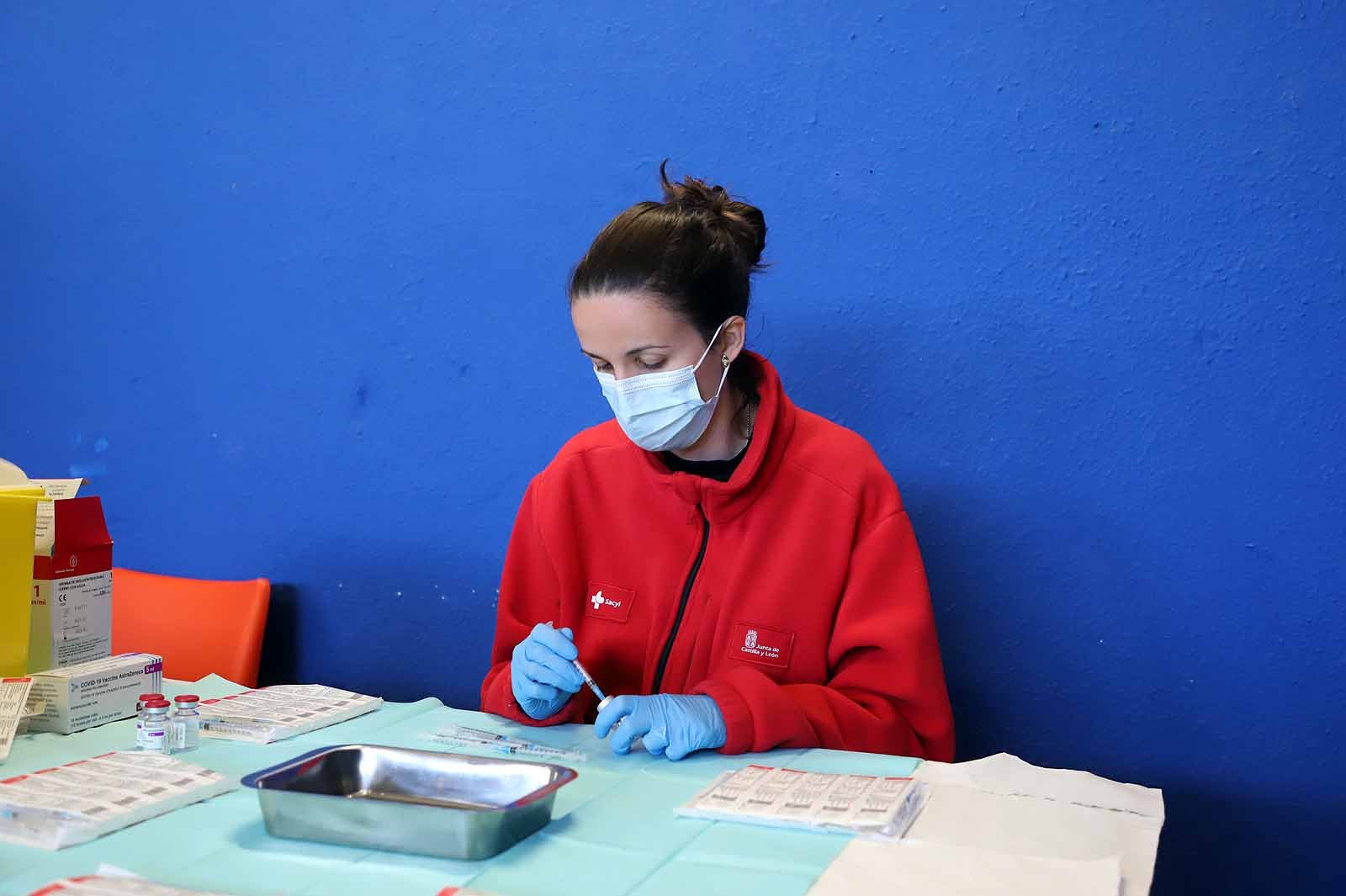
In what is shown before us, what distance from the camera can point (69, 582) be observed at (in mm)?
1502


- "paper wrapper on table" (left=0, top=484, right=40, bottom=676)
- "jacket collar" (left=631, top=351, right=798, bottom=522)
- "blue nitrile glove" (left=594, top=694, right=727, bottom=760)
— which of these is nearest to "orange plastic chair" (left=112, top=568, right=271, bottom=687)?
"paper wrapper on table" (left=0, top=484, right=40, bottom=676)

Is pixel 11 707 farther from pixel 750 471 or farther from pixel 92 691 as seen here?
pixel 750 471

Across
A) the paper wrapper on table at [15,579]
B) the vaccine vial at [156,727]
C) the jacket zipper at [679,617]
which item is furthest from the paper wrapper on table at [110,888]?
the jacket zipper at [679,617]

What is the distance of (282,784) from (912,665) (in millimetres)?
790

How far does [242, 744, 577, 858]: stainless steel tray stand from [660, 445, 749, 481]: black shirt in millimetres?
638

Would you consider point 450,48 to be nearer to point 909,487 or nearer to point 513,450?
point 513,450

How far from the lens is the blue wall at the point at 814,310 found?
1.64 meters

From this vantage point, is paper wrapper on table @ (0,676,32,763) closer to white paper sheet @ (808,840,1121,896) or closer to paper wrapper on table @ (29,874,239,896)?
paper wrapper on table @ (29,874,239,896)

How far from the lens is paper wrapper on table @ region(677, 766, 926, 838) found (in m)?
1.02

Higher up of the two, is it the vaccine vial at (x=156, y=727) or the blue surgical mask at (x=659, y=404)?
the blue surgical mask at (x=659, y=404)

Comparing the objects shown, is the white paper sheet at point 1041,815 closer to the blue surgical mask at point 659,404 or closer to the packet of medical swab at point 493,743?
the packet of medical swab at point 493,743

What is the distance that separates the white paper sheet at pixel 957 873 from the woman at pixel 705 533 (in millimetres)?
409

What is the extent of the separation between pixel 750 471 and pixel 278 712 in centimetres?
68

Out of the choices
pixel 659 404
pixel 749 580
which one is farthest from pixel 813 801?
pixel 659 404
